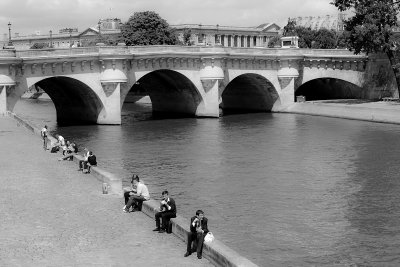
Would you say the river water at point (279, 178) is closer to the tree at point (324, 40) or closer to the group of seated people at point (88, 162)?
the group of seated people at point (88, 162)

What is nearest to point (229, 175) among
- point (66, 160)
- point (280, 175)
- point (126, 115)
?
point (280, 175)

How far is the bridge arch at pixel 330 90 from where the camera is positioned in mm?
100494

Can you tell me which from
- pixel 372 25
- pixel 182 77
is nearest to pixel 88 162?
pixel 182 77

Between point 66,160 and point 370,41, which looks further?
point 370,41

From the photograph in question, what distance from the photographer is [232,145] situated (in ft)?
194

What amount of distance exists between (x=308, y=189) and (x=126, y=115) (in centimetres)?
6057

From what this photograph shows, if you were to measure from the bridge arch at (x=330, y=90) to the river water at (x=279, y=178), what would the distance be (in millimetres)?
22793

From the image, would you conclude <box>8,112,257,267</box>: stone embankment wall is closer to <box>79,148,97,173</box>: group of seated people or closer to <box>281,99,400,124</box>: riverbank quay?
<box>79,148,97,173</box>: group of seated people

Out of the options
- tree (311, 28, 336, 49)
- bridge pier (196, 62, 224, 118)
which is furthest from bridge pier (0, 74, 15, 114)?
tree (311, 28, 336, 49)

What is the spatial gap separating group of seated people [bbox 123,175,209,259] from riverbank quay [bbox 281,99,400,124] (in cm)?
5312

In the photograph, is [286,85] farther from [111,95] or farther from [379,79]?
[111,95]


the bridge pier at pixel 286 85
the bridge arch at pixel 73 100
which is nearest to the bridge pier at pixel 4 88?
the bridge arch at pixel 73 100

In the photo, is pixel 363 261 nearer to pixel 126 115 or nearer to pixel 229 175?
pixel 229 175

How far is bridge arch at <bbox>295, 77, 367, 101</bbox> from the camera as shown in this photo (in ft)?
330
